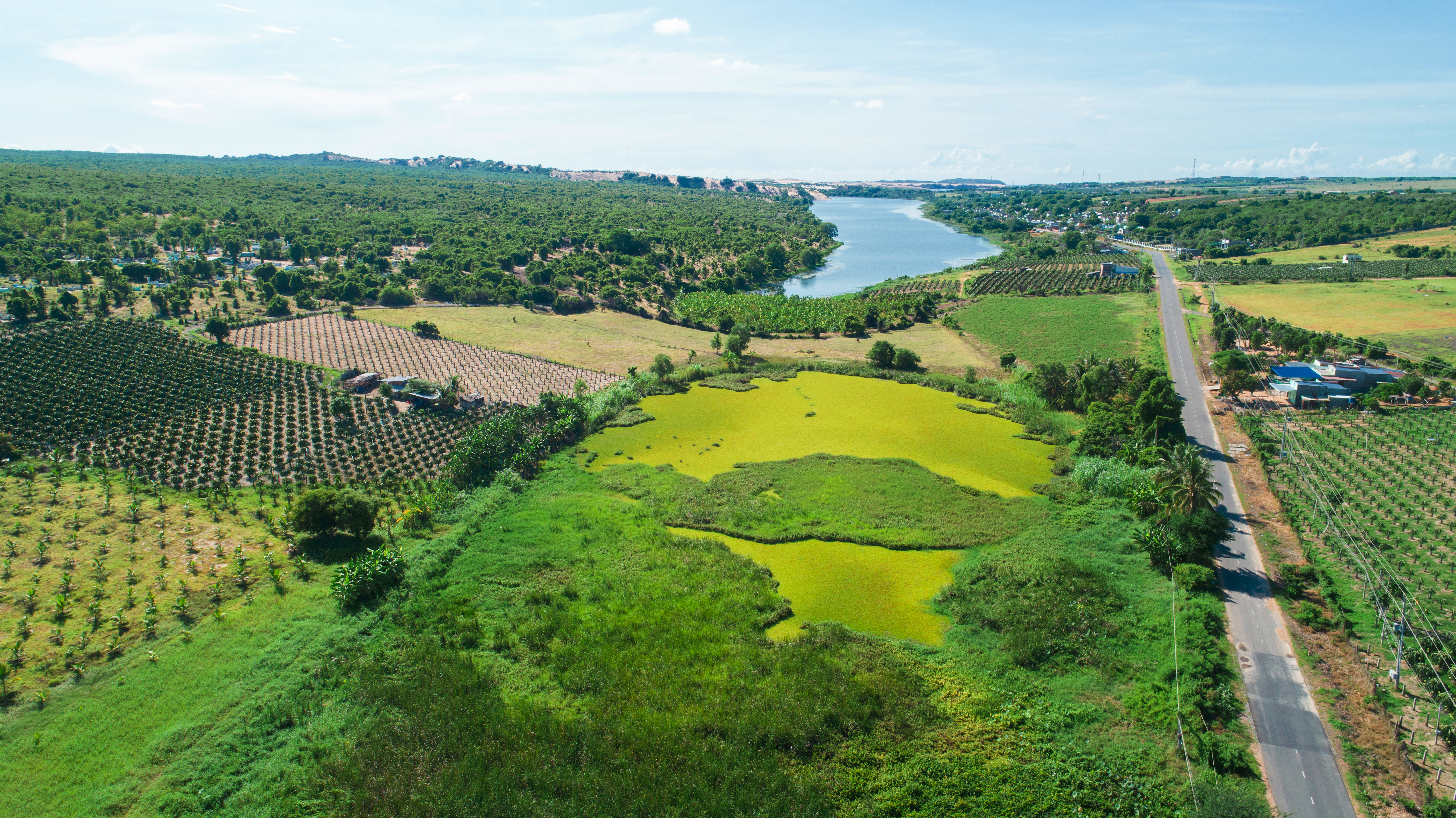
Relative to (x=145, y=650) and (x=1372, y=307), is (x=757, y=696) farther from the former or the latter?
(x=1372, y=307)

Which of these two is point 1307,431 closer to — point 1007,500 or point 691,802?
point 1007,500

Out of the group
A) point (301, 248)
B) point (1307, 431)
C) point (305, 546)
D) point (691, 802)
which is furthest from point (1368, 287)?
point (301, 248)

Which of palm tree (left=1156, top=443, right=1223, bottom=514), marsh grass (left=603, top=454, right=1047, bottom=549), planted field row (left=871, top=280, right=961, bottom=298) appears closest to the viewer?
palm tree (left=1156, top=443, right=1223, bottom=514)

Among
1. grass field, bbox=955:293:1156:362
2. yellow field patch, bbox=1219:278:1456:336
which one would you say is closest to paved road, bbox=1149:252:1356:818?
grass field, bbox=955:293:1156:362

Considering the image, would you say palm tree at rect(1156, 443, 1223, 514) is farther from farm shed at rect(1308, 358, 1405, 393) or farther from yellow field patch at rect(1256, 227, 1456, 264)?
yellow field patch at rect(1256, 227, 1456, 264)

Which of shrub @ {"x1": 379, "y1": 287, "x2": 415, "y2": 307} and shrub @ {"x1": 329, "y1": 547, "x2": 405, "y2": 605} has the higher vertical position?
shrub @ {"x1": 379, "y1": 287, "x2": 415, "y2": 307}

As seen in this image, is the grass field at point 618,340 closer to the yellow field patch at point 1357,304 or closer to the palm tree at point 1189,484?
the palm tree at point 1189,484

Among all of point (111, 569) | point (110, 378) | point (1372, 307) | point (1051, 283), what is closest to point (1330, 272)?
point (1372, 307)

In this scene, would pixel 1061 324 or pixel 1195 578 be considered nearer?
pixel 1195 578
